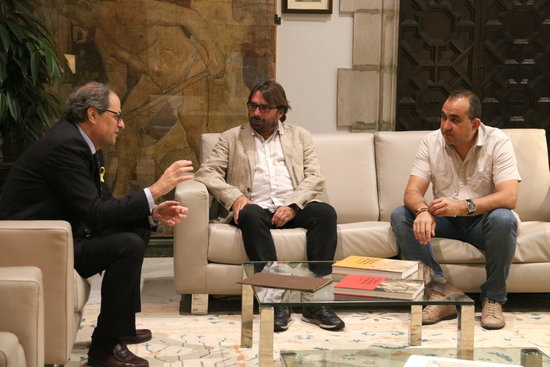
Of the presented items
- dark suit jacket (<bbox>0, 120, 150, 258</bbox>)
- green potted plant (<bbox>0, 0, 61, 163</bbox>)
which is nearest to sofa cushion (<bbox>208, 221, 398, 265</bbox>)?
dark suit jacket (<bbox>0, 120, 150, 258</bbox>)

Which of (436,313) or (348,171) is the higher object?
(348,171)

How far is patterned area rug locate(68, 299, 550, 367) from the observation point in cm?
316

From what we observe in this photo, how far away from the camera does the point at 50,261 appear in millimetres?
2650

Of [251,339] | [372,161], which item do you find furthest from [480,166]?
[251,339]

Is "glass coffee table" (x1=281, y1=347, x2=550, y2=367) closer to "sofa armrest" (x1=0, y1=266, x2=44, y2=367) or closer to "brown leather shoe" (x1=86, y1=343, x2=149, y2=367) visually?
"sofa armrest" (x1=0, y1=266, x2=44, y2=367)

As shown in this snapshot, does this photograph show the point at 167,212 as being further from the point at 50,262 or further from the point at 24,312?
the point at 24,312

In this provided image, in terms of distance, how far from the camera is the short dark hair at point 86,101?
3064 millimetres

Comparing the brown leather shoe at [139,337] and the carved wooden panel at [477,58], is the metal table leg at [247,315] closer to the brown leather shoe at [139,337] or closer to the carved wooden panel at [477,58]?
the brown leather shoe at [139,337]

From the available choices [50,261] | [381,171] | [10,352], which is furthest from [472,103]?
[10,352]

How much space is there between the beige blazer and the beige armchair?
1.38 metres

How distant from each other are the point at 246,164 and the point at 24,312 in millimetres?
1973

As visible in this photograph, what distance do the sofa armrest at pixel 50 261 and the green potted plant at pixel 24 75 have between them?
161 cm

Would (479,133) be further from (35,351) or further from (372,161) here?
(35,351)

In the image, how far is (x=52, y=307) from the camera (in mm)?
2662
